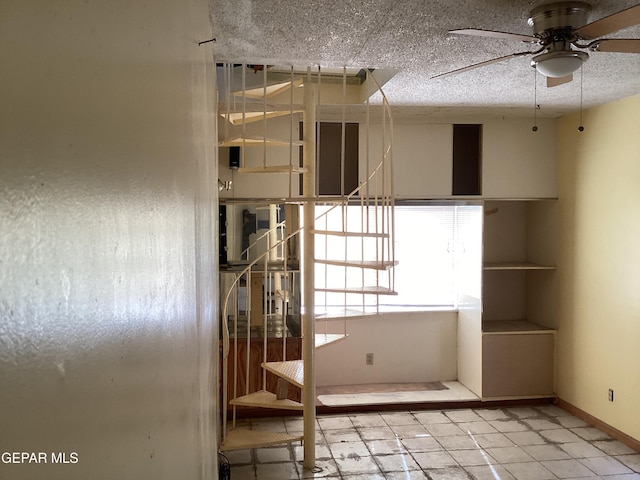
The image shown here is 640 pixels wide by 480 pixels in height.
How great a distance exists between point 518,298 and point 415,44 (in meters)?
3.68

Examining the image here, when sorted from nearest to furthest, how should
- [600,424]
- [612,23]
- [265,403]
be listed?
[612,23]
[265,403]
[600,424]

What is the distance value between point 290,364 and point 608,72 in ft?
10.4

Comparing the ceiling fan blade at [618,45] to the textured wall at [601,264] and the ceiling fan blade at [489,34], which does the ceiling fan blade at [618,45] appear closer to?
the ceiling fan blade at [489,34]

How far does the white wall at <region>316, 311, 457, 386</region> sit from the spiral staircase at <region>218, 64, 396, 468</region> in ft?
1.07

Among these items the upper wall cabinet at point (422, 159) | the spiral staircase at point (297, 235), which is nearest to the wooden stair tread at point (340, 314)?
the spiral staircase at point (297, 235)

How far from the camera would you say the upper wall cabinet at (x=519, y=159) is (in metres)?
5.22

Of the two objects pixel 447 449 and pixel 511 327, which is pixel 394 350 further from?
pixel 447 449

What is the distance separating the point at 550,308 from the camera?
17.7 ft

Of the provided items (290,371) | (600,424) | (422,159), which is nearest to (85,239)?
(290,371)

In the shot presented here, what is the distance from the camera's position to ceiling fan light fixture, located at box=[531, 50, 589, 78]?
243 centimetres

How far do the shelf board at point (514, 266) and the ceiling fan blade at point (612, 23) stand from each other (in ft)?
10.3

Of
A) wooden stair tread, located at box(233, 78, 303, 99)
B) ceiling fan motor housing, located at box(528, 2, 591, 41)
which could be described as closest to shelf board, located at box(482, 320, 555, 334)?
wooden stair tread, located at box(233, 78, 303, 99)

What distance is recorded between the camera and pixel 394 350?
577cm

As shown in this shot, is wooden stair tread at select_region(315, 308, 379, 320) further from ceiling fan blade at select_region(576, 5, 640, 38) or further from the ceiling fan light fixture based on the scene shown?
ceiling fan blade at select_region(576, 5, 640, 38)
